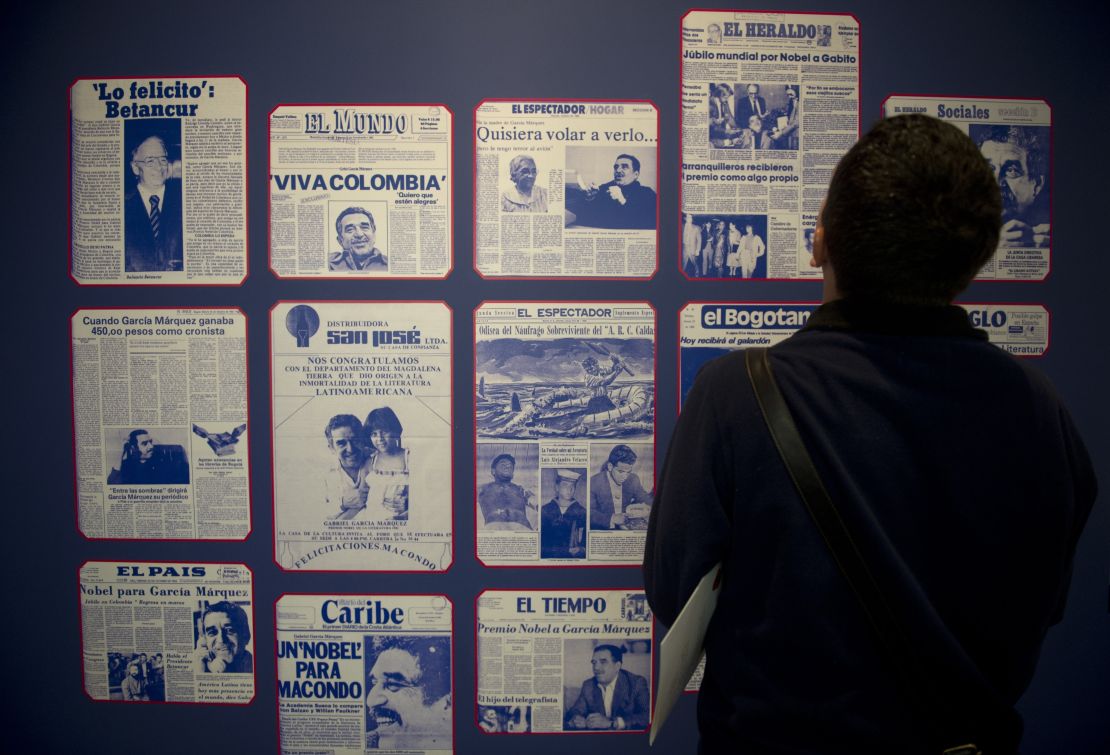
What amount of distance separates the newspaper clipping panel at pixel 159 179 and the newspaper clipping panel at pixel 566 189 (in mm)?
580

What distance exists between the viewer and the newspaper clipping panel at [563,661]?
1.34 m

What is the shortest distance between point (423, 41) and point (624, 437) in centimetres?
102

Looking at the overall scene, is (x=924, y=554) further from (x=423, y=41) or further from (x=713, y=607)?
(x=423, y=41)

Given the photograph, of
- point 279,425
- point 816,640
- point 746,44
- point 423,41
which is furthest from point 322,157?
point 816,640

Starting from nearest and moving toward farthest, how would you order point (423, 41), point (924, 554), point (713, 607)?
point (924, 554) < point (713, 607) < point (423, 41)

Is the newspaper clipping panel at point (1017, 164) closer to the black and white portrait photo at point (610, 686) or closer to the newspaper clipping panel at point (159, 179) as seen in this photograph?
the black and white portrait photo at point (610, 686)

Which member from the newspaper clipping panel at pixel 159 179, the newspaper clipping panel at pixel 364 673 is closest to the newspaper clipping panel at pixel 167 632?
the newspaper clipping panel at pixel 364 673

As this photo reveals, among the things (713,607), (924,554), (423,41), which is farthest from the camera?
(423,41)

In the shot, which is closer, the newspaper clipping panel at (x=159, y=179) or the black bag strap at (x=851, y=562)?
the black bag strap at (x=851, y=562)

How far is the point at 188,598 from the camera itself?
53.2 inches

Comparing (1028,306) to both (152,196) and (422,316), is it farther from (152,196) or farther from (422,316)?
(152,196)

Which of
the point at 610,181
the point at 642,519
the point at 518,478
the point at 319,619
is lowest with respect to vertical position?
the point at 319,619

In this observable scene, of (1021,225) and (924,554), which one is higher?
(1021,225)

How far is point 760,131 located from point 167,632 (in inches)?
72.7
